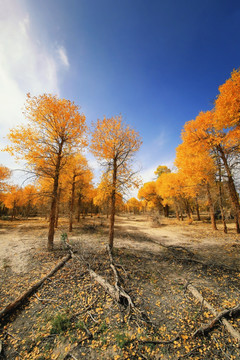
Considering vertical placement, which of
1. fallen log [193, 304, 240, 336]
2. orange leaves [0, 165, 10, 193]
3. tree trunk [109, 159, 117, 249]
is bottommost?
fallen log [193, 304, 240, 336]

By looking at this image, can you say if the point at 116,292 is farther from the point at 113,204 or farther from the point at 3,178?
the point at 3,178

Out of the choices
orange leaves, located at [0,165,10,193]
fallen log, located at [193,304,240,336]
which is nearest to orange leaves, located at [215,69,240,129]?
fallen log, located at [193,304,240,336]

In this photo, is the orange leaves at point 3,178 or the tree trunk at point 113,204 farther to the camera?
the orange leaves at point 3,178

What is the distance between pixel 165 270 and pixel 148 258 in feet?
5.42

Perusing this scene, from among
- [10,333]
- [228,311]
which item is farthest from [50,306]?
[228,311]

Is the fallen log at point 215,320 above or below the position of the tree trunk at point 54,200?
below

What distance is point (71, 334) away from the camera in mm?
3631

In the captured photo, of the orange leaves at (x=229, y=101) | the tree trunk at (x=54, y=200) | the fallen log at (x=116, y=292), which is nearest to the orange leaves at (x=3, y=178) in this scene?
the tree trunk at (x=54, y=200)

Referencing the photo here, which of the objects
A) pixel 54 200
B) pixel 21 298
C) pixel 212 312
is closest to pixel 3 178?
pixel 54 200

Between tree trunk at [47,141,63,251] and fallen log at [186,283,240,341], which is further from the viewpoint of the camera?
tree trunk at [47,141,63,251]

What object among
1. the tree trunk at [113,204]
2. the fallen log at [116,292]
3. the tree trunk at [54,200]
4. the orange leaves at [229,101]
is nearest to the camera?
the fallen log at [116,292]

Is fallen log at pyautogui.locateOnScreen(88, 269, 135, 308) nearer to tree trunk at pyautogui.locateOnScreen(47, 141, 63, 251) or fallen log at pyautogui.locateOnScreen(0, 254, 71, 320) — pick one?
fallen log at pyautogui.locateOnScreen(0, 254, 71, 320)

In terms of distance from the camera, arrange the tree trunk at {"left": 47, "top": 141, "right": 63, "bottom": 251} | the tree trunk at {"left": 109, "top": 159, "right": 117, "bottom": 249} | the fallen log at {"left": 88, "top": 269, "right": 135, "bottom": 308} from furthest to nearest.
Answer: the tree trunk at {"left": 109, "top": 159, "right": 117, "bottom": 249} < the tree trunk at {"left": 47, "top": 141, "right": 63, "bottom": 251} < the fallen log at {"left": 88, "top": 269, "right": 135, "bottom": 308}

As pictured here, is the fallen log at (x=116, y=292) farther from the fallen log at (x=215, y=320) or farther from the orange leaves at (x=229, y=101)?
the orange leaves at (x=229, y=101)
